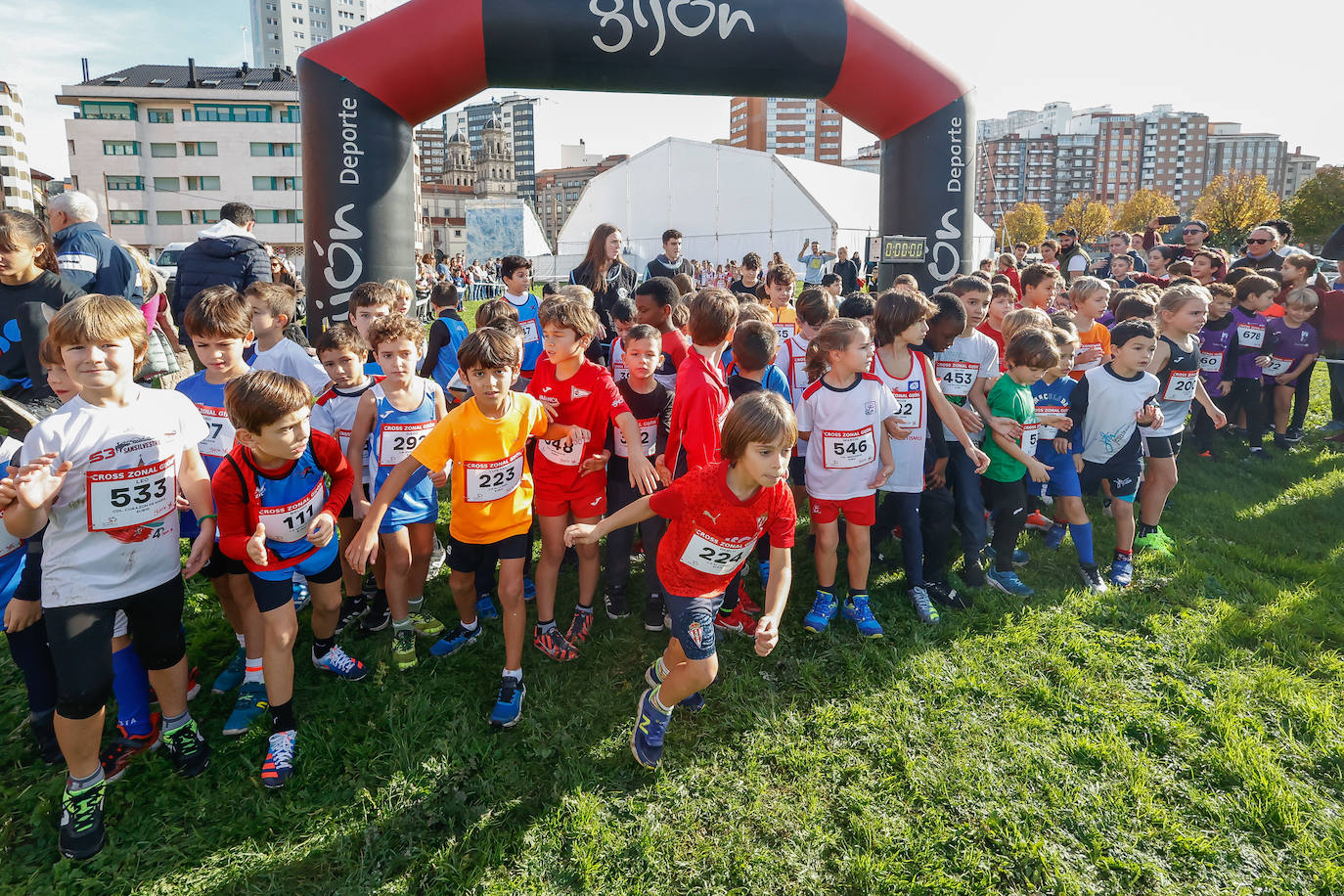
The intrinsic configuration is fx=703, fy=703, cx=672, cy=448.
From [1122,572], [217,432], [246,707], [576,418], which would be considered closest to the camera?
[246,707]

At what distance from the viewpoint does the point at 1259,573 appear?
4555mm

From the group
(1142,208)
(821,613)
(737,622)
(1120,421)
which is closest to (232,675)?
(737,622)

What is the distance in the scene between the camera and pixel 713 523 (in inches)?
108

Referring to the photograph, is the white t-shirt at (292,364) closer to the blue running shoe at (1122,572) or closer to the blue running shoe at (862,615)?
the blue running shoe at (862,615)

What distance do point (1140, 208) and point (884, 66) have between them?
9127 cm

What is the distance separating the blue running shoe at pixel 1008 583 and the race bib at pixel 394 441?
3.50 meters

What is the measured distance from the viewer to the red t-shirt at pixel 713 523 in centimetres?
273

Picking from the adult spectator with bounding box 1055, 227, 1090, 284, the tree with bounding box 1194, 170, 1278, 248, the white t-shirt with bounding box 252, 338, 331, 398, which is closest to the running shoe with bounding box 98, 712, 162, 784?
the white t-shirt with bounding box 252, 338, 331, 398

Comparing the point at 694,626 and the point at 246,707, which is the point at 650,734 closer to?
the point at 694,626

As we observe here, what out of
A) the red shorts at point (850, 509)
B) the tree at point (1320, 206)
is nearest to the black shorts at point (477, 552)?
the red shorts at point (850, 509)

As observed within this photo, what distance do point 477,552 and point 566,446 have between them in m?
0.67

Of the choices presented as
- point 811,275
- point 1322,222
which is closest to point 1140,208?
point 1322,222

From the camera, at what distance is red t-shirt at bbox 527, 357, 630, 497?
3604 millimetres

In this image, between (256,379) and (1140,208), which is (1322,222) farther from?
(256,379)
